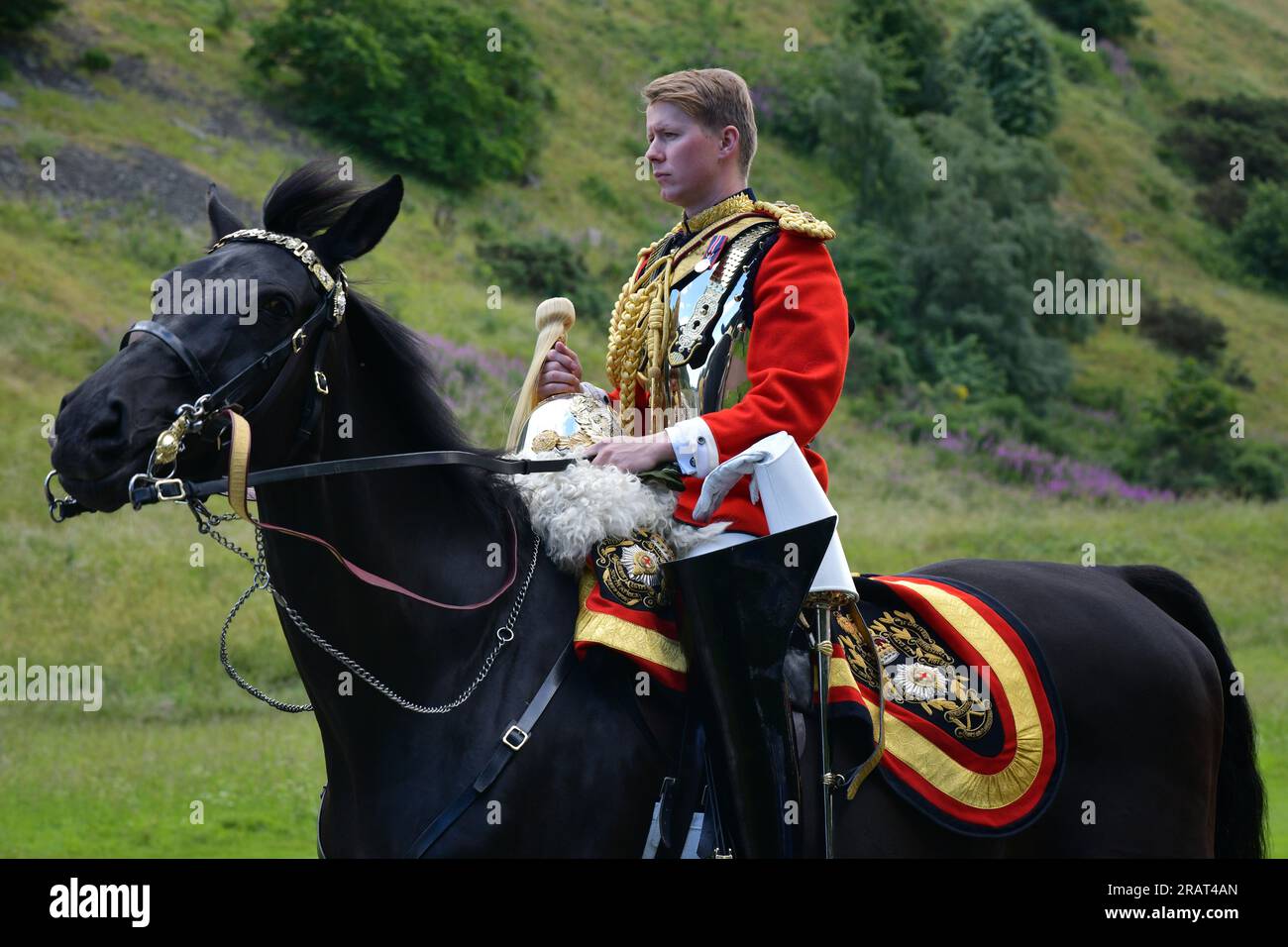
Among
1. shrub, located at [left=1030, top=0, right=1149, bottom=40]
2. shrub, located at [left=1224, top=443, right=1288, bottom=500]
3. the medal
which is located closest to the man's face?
the medal

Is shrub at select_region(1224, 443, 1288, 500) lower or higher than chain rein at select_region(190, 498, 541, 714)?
higher

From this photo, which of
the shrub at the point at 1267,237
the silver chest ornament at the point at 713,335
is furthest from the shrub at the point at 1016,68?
the silver chest ornament at the point at 713,335

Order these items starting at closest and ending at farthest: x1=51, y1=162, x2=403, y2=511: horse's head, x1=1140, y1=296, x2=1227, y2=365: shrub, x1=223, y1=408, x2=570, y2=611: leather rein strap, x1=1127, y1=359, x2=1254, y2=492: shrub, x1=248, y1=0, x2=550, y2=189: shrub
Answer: x1=51, y1=162, x2=403, y2=511: horse's head → x1=223, y1=408, x2=570, y2=611: leather rein strap → x1=1127, y1=359, x2=1254, y2=492: shrub → x1=248, y1=0, x2=550, y2=189: shrub → x1=1140, y1=296, x2=1227, y2=365: shrub

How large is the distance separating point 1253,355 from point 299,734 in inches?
1209

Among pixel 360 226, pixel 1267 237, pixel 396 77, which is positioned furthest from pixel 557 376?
pixel 1267 237

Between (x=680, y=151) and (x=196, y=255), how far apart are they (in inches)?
816

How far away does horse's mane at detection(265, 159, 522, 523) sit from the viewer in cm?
382

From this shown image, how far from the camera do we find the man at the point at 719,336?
157 inches

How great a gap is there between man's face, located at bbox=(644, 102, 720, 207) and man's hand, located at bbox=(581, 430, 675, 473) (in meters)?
0.80

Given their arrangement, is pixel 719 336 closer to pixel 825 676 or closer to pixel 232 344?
pixel 825 676

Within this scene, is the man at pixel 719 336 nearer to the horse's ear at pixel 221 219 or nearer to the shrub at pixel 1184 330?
the horse's ear at pixel 221 219

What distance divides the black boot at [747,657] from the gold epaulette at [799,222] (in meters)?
0.91

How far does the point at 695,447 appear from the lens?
3.99 meters

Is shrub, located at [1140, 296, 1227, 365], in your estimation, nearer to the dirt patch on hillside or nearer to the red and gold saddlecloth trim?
the dirt patch on hillside
